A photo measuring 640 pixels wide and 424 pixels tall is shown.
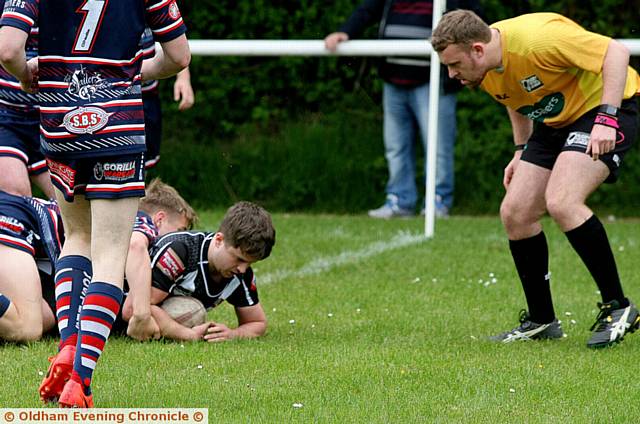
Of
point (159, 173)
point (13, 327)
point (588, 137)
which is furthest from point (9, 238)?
point (159, 173)

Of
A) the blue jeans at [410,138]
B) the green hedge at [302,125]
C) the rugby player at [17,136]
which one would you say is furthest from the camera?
the green hedge at [302,125]

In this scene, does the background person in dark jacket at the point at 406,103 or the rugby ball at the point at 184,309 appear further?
the background person in dark jacket at the point at 406,103

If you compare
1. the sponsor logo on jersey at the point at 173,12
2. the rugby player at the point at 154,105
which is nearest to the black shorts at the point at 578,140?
the sponsor logo on jersey at the point at 173,12

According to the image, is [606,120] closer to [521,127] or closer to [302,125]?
[521,127]

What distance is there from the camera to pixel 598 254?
5449 millimetres

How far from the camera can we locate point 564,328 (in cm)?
601

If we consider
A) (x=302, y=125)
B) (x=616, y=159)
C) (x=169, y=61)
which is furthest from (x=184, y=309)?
(x=302, y=125)

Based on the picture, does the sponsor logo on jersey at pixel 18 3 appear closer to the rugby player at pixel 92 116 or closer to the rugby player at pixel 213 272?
the rugby player at pixel 92 116

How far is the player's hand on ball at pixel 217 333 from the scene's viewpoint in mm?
5422

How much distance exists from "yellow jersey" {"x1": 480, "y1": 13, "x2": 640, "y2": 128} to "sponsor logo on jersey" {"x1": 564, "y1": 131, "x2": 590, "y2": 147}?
0.10m

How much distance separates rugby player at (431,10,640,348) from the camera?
5277 millimetres

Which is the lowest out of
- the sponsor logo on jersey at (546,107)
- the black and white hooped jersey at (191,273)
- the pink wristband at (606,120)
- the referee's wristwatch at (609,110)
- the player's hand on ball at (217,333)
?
the player's hand on ball at (217,333)

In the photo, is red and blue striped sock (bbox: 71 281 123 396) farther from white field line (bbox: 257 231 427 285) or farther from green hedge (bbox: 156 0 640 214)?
green hedge (bbox: 156 0 640 214)

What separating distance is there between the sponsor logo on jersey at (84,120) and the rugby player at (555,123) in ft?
6.56
